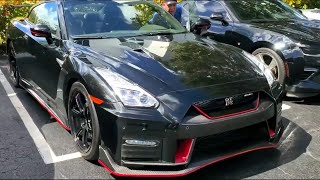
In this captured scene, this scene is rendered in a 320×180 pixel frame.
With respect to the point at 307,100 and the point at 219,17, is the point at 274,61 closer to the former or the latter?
the point at 307,100

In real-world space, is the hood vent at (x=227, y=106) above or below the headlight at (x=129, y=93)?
below

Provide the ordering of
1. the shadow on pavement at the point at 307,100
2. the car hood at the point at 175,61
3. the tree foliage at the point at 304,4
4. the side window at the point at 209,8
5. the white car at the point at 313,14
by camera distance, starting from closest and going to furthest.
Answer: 1. the car hood at the point at 175,61
2. the shadow on pavement at the point at 307,100
3. the side window at the point at 209,8
4. the white car at the point at 313,14
5. the tree foliage at the point at 304,4

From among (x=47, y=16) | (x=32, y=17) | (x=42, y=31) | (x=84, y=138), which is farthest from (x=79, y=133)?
(x=32, y=17)

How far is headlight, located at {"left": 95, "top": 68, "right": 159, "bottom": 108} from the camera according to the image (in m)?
2.85

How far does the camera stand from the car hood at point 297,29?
16.9 ft

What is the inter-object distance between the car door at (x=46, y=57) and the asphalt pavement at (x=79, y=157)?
41 cm

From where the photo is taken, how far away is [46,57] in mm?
4148

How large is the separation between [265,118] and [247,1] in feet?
12.7

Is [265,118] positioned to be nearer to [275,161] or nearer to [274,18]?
[275,161]

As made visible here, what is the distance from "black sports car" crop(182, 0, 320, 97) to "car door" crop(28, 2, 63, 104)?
8.82ft

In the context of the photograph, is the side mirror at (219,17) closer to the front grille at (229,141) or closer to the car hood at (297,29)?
the car hood at (297,29)

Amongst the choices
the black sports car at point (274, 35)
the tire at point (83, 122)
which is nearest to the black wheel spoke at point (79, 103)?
the tire at point (83, 122)

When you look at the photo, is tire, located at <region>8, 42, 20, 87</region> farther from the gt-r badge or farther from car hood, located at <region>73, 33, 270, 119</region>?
the gt-r badge

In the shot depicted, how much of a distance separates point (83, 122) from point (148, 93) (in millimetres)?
827
